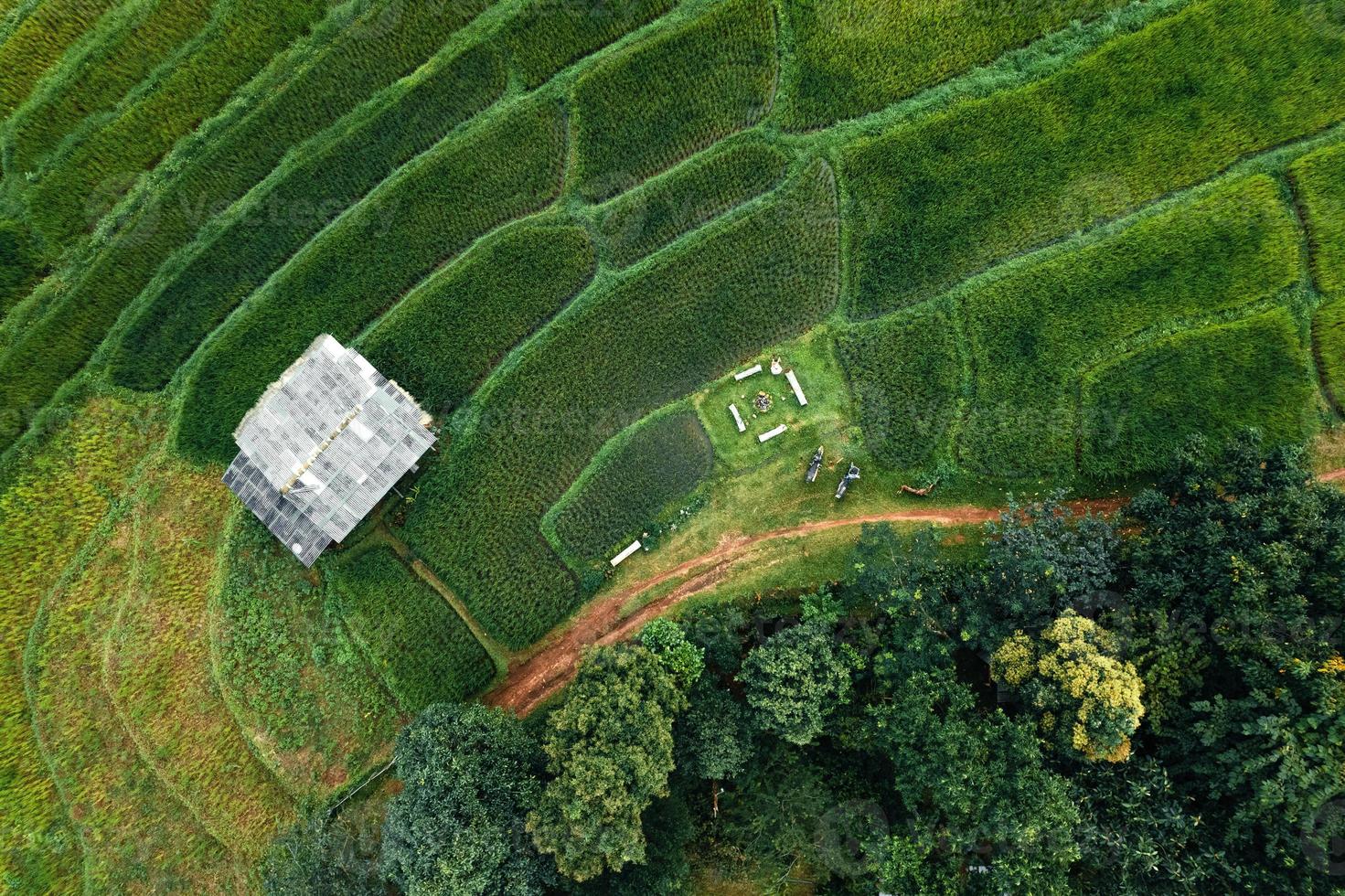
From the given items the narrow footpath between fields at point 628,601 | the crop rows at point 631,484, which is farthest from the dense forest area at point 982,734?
the crop rows at point 631,484

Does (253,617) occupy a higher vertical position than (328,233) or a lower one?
lower

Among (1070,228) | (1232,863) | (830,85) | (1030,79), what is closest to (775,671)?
(1232,863)

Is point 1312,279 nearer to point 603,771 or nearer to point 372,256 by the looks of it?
point 603,771

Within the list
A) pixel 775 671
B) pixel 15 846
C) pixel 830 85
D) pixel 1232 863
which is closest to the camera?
pixel 1232 863

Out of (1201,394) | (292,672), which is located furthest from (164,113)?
(1201,394)

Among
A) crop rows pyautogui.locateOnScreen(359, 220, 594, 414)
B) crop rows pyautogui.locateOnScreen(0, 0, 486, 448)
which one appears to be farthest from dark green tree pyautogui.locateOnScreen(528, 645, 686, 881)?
crop rows pyautogui.locateOnScreen(0, 0, 486, 448)

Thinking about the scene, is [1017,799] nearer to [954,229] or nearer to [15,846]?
[954,229]
